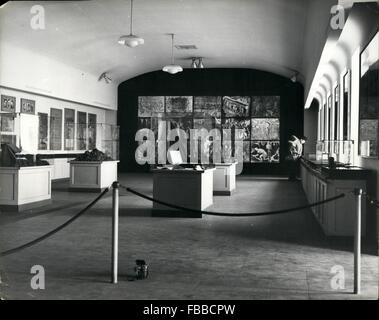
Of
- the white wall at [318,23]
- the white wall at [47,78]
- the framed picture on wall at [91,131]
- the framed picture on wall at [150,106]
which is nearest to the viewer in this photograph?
the white wall at [318,23]

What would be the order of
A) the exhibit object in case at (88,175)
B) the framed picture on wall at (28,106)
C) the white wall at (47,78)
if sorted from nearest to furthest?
the exhibit object in case at (88,175)
the white wall at (47,78)
the framed picture on wall at (28,106)

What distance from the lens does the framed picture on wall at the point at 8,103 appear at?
15342mm

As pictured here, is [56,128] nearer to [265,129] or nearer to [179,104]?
[179,104]

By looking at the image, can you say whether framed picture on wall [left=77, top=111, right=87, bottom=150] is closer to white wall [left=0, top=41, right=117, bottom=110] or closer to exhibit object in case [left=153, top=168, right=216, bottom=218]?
white wall [left=0, top=41, right=117, bottom=110]

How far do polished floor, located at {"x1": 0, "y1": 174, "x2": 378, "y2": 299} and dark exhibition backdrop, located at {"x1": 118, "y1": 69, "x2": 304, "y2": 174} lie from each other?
44.4ft

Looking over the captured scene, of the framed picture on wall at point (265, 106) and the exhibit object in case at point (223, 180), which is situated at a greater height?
the framed picture on wall at point (265, 106)

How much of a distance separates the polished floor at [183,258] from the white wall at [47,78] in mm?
5925

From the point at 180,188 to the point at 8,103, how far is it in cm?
797

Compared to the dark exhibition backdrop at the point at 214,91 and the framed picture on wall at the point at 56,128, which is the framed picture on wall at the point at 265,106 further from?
the framed picture on wall at the point at 56,128

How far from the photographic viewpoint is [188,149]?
25.1 m

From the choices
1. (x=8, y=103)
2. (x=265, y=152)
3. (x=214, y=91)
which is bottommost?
(x=265, y=152)

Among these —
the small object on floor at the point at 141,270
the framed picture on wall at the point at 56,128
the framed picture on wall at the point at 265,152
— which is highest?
the framed picture on wall at the point at 56,128

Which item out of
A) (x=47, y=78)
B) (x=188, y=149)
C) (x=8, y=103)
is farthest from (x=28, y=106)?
(x=188, y=149)

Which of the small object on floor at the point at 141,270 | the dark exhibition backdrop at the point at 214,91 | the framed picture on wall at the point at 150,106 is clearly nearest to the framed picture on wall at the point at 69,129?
the dark exhibition backdrop at the point at 214,91
